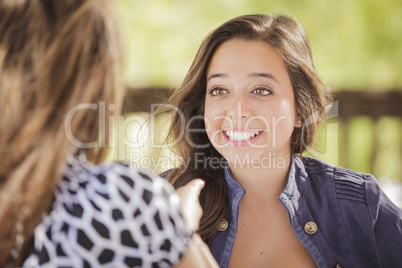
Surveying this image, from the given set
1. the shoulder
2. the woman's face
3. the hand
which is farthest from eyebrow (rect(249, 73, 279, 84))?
the hand

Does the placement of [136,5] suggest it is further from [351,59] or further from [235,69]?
[235,69]

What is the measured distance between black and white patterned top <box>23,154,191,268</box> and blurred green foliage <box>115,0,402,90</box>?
11.7 ft

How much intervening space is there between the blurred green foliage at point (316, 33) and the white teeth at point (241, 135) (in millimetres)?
2754

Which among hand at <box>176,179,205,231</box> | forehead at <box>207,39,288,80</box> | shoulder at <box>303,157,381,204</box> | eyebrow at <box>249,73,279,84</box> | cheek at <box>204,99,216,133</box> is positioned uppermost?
forehead at <box>207,39,288,80</box>

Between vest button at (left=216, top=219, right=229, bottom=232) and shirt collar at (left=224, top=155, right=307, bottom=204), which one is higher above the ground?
shirt collar at (left=224, top=155, right=307, bottom=204)

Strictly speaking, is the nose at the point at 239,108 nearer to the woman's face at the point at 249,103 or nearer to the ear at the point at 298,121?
the woman's face at the point at 249,103

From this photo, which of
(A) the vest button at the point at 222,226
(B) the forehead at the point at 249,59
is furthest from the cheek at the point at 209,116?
(A) the vest button at the point at 222,226

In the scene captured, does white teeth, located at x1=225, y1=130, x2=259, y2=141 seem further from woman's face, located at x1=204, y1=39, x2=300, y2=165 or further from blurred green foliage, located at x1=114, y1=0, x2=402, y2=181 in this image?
blurred green foliage, located at x1=114, y1=0, x2=402, y2=181

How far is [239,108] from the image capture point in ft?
5.54

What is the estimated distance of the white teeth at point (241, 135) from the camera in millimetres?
1688

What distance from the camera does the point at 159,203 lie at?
864 millimetres

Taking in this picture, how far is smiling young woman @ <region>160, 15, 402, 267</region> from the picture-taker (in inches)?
63.4

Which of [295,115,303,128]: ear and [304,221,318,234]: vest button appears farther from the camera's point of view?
[295,115,303,128]: ear

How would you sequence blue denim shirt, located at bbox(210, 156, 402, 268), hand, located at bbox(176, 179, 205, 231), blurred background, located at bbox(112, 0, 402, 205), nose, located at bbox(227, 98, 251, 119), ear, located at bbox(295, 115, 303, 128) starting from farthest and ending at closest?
1. blurred background, located at bbox(112, 0, 402, 205)
2. ear, located at bbox(295, 115, 303, 128)
3. nose, located at bbox(227, 98, 251, 119)
4. blue denim shirt, located at bbox(210, 156, 402, 268)
5. hand, located at bbox(176, 179, 205, 231)
